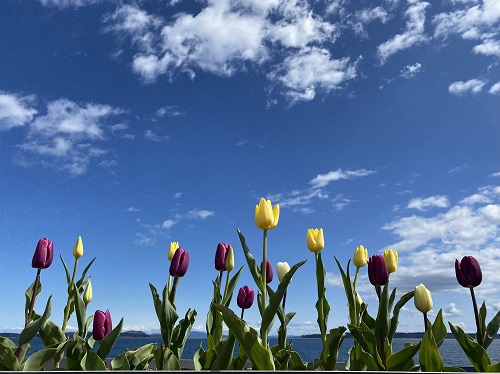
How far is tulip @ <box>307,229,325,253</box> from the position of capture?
92.0 inches

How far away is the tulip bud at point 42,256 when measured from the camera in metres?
2.61

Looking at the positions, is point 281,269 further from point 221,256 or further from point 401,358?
point 401,358

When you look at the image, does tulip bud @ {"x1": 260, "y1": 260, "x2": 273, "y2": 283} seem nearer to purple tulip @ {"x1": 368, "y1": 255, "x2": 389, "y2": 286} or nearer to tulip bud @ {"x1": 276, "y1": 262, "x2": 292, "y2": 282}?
tulip bud @ {"x1": 276, "y1": 262, "x2": 292, "y2": 282}

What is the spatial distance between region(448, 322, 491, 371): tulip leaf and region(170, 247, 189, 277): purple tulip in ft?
4.44

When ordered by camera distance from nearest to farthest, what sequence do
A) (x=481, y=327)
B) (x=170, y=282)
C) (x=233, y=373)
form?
(x=233, y=373), (x=481, y=327), (x=170, y=282)

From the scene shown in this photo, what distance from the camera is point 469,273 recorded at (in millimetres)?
2387

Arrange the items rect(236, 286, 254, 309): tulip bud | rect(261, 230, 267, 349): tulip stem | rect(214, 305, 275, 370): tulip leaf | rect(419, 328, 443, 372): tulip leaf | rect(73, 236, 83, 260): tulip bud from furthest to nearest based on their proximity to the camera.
Answer: 1. rect(73, 236, 83, 260): tulip bud
2. rect(236, 286, 254, 309): tulip bud
3. rect(419, 328, 443, 372): tulip leaf
4. rect(261, 230, 267, 349): tulip stem
5. rect(214, 305, 275, 370): tulip leaf

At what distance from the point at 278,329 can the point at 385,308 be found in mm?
882

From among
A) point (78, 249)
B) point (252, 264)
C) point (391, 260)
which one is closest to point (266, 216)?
point (252, 264)

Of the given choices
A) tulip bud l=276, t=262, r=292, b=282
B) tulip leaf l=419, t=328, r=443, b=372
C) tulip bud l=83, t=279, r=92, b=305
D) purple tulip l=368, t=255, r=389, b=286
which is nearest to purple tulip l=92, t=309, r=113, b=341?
tulip bud l=83, t=279, r=92, b=305

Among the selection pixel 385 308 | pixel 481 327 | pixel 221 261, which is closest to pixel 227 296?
pixel 221 261

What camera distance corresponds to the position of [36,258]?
2609 millimetres

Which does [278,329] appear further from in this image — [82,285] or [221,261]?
[82,285]

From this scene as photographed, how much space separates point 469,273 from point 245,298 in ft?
4.13
